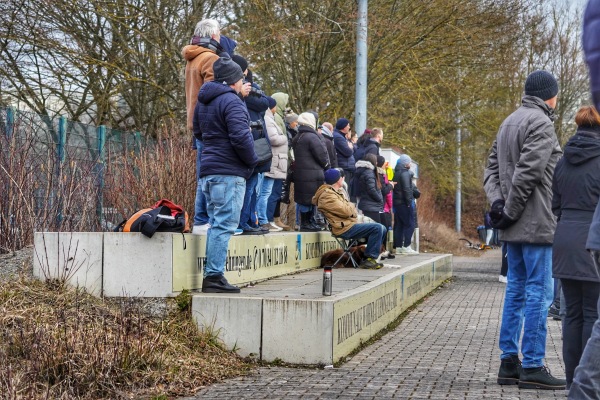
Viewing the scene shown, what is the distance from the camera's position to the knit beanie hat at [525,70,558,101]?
732 cm

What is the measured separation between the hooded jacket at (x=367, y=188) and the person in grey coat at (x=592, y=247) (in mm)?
11311

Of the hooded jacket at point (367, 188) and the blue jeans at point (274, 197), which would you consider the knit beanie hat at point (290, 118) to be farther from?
the blue jeans at point (274, 197)

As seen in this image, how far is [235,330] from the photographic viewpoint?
26.7ft

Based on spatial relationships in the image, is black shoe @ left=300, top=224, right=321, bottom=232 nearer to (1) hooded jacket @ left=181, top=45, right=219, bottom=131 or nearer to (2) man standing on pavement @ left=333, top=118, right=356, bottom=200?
(2) man standing on pavement @ left=333, top=118, right=356, bottom=200

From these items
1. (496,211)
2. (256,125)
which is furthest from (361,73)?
(496,211)

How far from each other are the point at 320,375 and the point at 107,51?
17.4 meters

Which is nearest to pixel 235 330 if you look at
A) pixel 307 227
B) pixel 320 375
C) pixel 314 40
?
pixel 320 375

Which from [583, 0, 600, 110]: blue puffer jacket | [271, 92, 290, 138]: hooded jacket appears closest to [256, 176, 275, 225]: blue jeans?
[271, 92, 290, 138]: hooded jacket

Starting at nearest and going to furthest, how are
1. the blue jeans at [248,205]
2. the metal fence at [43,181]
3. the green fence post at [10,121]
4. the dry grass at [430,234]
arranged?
the metal fence at [43,181]
the blue jeans at [248,205]
the green fence post at [10,121]
the dry grass at [430,234]

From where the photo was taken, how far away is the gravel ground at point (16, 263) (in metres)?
8.69

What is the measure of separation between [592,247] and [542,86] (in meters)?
3.30

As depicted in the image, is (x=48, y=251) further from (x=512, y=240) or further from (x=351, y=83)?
(x=351, y=83)

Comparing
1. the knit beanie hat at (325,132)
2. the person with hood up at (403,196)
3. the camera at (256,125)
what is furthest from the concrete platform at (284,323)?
the person with hood up at (403,196)

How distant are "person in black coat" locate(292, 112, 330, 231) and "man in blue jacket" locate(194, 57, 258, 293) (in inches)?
209
